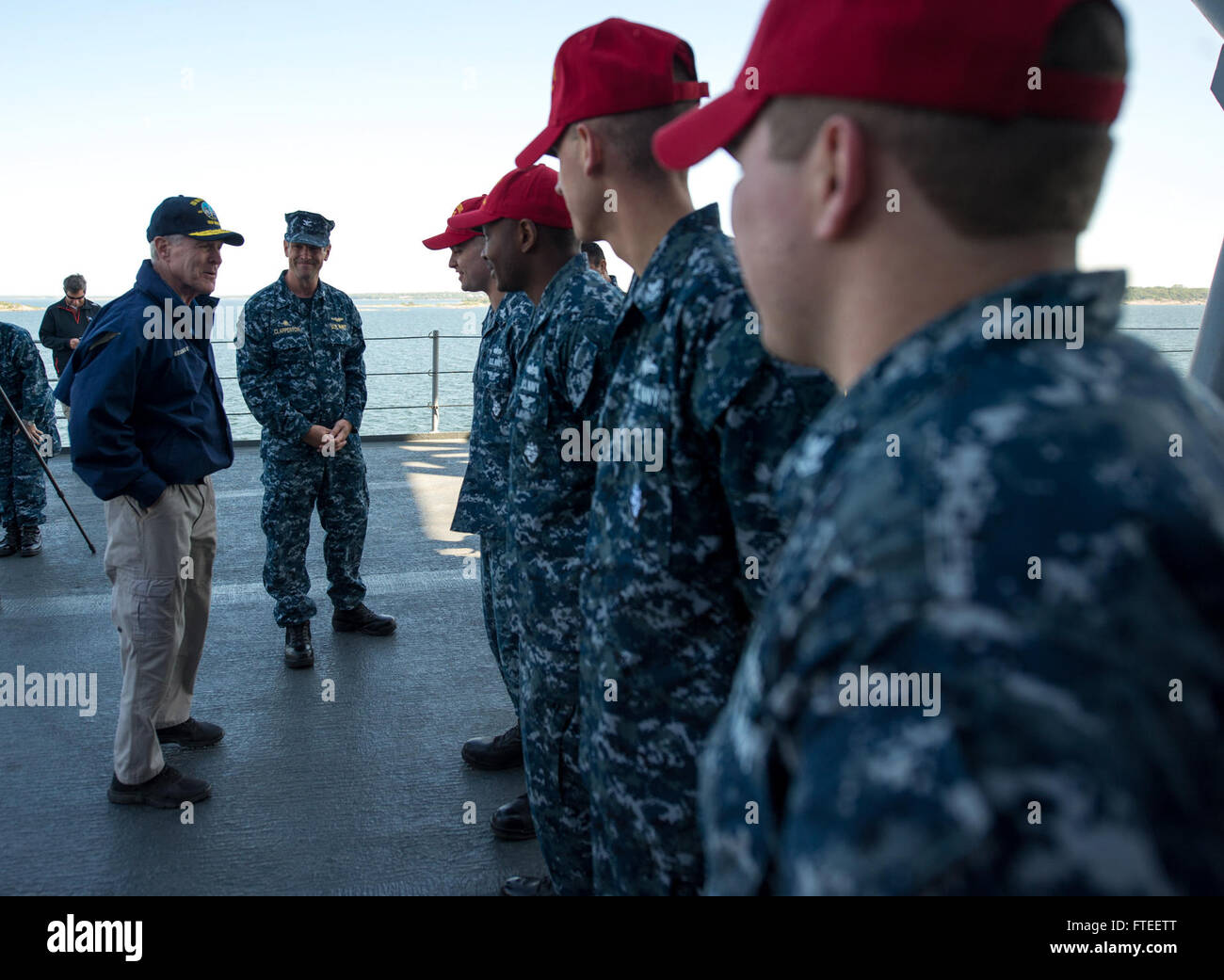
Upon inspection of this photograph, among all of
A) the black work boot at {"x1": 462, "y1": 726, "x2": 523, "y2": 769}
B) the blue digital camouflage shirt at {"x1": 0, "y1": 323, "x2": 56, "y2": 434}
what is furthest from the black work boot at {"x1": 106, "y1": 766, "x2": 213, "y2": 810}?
the blue digital camouflage shirt at {"x1": 0, "y1": 323, "x2": 56, "y2": 434}

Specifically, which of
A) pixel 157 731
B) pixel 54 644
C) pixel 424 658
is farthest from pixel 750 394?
pixel 54 644

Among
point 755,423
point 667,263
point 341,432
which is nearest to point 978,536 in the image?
point 755,423

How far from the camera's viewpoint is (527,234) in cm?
314

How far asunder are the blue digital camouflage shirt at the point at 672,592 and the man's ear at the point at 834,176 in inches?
26.8

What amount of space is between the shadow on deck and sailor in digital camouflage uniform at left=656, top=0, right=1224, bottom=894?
2.52 meters

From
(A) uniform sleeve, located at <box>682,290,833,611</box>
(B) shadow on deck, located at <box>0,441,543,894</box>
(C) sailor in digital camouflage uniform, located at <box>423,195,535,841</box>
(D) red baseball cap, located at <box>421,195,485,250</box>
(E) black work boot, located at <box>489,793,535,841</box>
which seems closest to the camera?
(A) uniform sleeve, located at <box>682,290,833,611</box>

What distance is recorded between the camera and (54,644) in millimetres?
4727

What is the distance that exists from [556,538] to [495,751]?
153 centimetres

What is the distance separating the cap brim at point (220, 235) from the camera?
11.2 ft

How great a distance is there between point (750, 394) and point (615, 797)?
0.69 metres

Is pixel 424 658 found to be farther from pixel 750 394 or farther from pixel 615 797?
pixel 750 394

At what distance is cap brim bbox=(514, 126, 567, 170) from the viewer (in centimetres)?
198

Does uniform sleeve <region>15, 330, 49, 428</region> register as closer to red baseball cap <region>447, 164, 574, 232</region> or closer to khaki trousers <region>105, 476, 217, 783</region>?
khaki trousers <region>105, 476, 217, 783</region>

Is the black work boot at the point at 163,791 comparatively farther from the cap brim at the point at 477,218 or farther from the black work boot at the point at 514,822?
the cap brim at the point at 477,218
